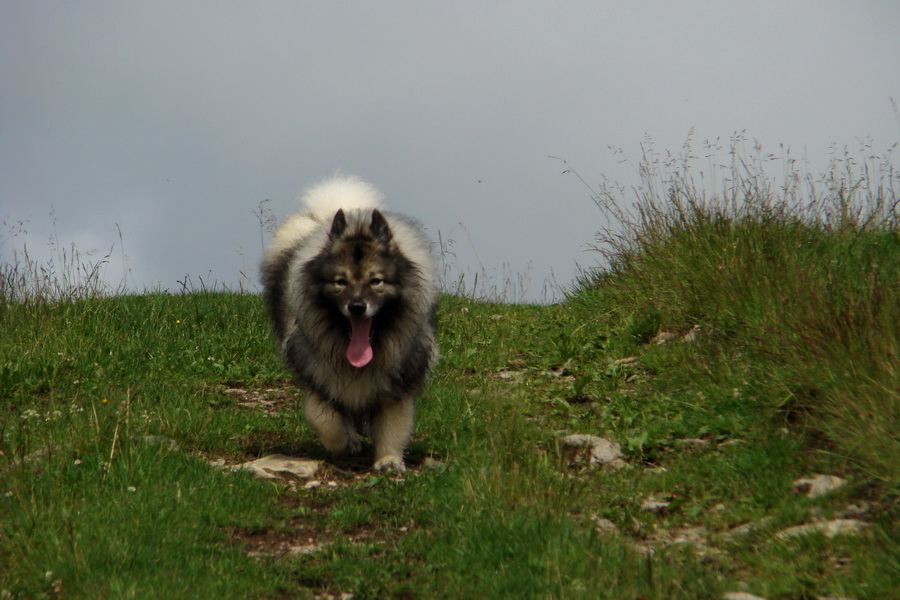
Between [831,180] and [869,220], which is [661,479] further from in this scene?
[831,180]

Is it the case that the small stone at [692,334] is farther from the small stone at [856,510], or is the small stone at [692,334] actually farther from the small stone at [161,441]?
the small stone at [161,441]

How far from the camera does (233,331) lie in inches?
361

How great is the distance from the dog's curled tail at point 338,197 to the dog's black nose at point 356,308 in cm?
166

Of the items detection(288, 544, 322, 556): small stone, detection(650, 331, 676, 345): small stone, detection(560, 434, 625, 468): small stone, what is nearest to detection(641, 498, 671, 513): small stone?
detection(560, 434, 625, 468): small stone

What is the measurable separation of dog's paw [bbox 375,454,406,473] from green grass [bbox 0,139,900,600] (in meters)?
0.14

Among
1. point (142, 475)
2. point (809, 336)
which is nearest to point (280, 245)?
point (142, 475)

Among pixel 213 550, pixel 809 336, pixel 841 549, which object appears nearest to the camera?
pixel 841 549

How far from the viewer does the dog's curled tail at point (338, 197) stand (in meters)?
7.07

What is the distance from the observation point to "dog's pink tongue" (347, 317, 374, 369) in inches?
225

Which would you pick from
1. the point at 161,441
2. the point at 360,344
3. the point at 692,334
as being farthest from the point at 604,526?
the point at 692,334

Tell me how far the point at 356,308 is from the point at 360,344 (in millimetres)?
400

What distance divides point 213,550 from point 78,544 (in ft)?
1.88

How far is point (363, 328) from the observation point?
571 centimetres

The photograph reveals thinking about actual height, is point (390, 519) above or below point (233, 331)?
below
